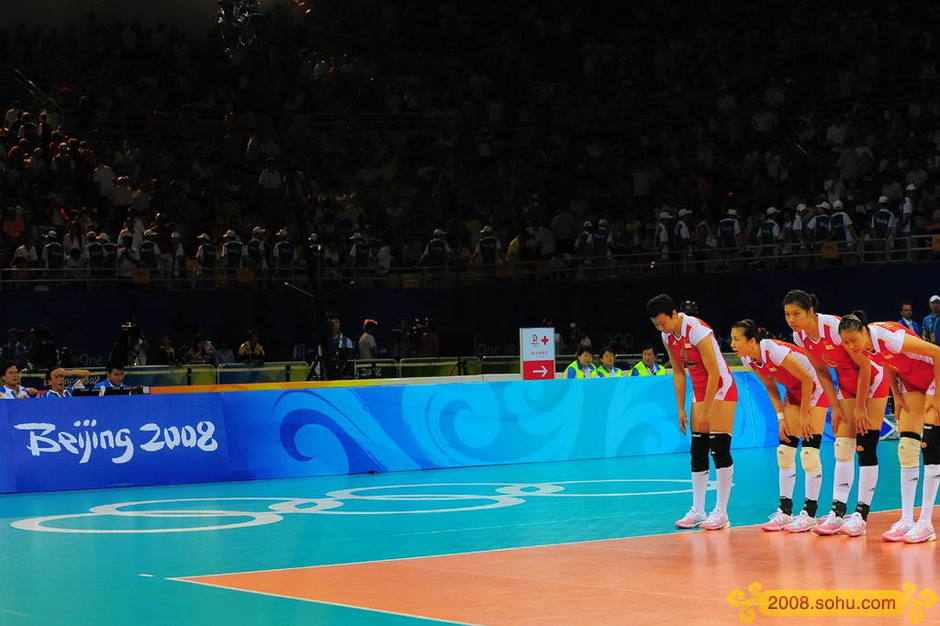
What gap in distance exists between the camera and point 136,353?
2586 centimetres

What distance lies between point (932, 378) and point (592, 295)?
19.3m

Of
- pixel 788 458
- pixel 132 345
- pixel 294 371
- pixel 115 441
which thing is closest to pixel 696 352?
pixel 788 458

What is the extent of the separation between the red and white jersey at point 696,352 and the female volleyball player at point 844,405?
771 mm

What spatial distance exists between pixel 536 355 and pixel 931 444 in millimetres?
10747

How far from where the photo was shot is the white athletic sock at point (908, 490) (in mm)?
11547

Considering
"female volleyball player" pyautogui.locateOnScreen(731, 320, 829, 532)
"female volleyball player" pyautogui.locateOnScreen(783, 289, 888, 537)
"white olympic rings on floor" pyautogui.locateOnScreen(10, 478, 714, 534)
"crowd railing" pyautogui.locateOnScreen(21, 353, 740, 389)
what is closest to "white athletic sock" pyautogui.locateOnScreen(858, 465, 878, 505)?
"female volleyball player" pyautogui.locateOnScreen(783, 289, 888, 537)

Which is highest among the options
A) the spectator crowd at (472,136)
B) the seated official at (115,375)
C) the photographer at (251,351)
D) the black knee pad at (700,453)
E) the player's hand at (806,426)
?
the spectator crowd at (472,136)

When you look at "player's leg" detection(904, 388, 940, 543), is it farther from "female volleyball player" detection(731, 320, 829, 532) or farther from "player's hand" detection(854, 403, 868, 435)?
"female volleyball player" detection(731, 320, 829, 532)

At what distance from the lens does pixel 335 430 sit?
1916 centimetres

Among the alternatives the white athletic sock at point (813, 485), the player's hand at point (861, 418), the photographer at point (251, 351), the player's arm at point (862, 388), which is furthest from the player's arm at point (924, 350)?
the photographer at point (251, 351)

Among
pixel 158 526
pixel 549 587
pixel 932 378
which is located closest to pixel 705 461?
pixel 932 378

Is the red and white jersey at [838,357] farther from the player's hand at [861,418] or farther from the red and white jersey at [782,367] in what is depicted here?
the player's hand at [861,418]

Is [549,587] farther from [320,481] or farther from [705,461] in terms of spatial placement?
[320,481]

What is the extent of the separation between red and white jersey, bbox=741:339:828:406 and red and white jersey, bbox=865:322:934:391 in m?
0.91
